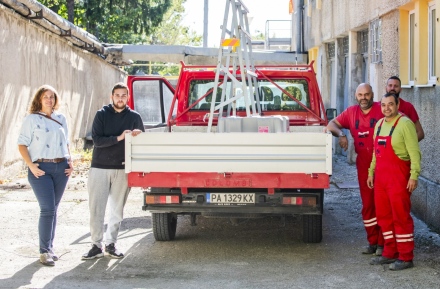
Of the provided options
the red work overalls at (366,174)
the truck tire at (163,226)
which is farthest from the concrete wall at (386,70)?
the truck tire at (163,226)

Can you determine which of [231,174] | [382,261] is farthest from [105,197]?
[382,261]

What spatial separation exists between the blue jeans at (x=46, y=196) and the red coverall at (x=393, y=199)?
304 centimetres

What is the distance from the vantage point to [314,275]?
25.0ft

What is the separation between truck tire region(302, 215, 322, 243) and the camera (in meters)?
8.90

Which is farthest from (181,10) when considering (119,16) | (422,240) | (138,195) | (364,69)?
(422,240)

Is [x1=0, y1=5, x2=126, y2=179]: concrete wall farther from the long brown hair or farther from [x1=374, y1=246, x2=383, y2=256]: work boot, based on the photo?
[x1=374, y1=246, x2=383, y2=256]: work boot

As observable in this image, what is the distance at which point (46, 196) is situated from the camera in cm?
799

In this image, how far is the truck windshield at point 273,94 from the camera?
36.6ft

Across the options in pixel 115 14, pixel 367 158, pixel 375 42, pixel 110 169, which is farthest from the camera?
pixel 115 14

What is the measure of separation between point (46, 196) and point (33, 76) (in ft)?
31.0

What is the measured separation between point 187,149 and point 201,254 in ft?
3.90

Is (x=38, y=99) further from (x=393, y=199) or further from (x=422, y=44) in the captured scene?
(x=422, y=44)

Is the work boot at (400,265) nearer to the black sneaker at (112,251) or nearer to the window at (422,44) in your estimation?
the black sneaker at (112,251)

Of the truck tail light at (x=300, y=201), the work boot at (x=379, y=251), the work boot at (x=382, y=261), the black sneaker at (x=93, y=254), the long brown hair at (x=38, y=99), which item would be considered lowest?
the work boot at (x=382, y=261)
